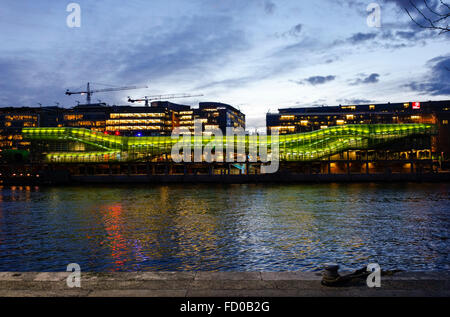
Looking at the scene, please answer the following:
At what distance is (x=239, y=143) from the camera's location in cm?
11962

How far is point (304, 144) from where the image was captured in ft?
382

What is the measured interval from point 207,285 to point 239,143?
4385 inches

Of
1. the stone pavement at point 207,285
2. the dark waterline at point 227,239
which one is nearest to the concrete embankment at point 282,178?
the dark waterline at point 227,239

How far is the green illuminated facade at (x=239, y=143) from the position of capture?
111 meters

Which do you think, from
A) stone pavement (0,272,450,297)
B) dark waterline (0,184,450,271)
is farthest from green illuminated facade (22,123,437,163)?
stone pavement (0,272,450,297)

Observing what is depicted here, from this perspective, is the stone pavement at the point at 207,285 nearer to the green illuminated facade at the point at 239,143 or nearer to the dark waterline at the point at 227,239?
the dark waterline at the point at 227,239

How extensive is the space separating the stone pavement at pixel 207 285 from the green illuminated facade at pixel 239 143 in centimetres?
10756

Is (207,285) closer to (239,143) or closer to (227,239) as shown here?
(227,239)

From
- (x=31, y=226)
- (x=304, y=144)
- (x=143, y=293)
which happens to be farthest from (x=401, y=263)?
(x=304, y=144)

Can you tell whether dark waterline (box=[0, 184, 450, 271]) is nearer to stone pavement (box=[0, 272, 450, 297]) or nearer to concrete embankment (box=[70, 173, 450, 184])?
stone pavement (box=[0, 272, 450, 297])

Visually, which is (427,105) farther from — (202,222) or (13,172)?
(202,222)

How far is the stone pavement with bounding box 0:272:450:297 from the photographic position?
25.6 feet

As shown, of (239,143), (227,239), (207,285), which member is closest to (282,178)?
(239,143)

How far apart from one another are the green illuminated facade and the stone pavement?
353ft
